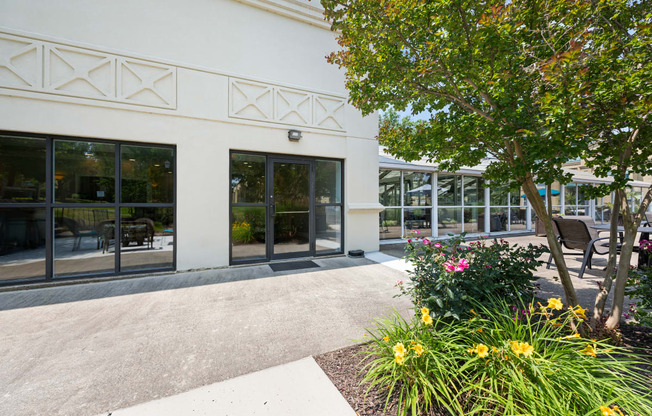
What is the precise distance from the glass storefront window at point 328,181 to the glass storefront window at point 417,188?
11.3 ft

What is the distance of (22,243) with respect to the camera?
4.28 meters

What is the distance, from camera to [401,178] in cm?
894

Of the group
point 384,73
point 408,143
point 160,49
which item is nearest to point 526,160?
point 408,143

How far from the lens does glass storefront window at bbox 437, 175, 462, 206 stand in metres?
9.71

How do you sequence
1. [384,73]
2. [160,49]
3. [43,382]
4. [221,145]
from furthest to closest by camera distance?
1. [221,145]
2. [160,49]
3. [384,73]
4. [43,382]

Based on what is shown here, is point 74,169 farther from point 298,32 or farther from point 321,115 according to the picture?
point 298,32

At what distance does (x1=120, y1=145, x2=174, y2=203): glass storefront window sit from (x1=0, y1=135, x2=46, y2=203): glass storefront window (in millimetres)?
1175

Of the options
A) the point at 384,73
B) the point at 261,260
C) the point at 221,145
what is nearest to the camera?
the point at 384,73

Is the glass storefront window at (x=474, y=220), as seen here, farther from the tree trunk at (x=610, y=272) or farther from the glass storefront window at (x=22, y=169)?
the glass storefront window at (x=22, y=169)

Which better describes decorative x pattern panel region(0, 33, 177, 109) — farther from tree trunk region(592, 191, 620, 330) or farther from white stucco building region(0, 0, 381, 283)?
tree trunk region(592, 191, 620, 330)

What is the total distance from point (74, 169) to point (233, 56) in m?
3.91

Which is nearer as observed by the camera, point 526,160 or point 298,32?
point 526,160

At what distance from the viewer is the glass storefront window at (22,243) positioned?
4199 mm

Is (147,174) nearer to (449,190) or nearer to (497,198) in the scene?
(449,190)
